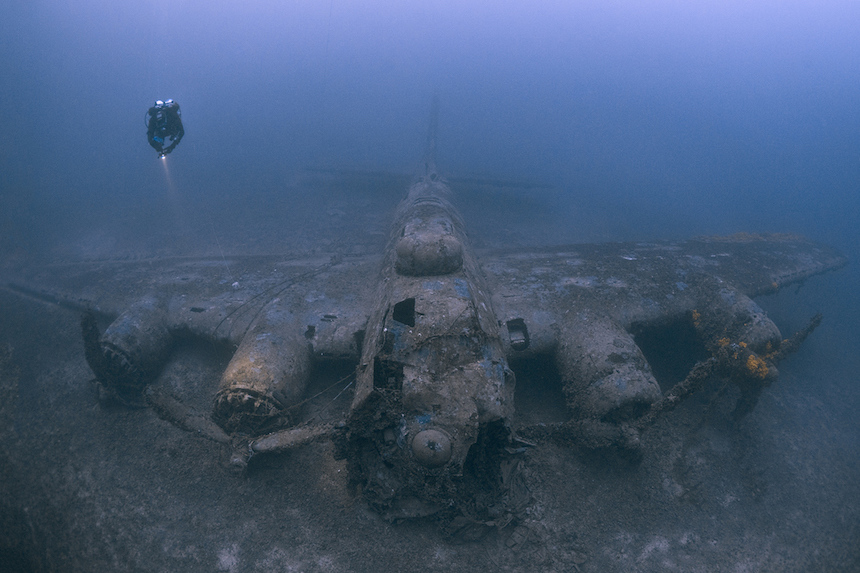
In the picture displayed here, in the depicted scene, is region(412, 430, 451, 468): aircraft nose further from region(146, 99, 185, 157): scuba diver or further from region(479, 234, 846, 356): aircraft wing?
region(146, 99, 185, 157): scuba diver

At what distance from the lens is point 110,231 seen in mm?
18891

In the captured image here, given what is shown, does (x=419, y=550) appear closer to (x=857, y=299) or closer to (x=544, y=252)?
(x=544, y=252)

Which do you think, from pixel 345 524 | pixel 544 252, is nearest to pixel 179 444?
pixel 345 524

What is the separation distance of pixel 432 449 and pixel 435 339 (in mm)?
1582

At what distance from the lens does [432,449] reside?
14.6 ft

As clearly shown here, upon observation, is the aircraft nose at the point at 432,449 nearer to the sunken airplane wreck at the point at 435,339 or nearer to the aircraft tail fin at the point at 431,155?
the sunken airplane wreck at the point at 435,339

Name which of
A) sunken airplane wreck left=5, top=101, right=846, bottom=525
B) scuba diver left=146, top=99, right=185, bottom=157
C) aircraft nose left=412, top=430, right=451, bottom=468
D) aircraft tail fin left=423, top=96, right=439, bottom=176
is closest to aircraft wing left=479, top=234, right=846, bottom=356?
sunken airplane wreck left=5, top=101, right=846, bottom=525

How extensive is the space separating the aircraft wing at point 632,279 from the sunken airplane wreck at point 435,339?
60 millimetres

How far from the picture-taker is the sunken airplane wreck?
5.04 m

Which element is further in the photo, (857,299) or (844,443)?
(857,299)

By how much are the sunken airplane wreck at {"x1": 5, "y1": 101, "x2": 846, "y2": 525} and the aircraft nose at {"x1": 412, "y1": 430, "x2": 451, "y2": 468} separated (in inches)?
0.6

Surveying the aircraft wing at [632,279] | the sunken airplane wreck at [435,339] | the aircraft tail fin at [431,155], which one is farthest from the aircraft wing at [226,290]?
the aircraft tail fin at [431,155]

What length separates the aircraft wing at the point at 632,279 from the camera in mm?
8656

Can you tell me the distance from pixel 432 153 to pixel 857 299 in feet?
74.5
